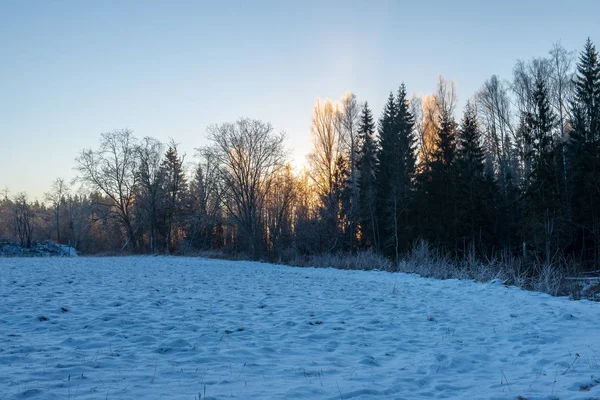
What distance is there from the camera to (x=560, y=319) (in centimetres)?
668

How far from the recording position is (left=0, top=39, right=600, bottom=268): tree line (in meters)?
26.9

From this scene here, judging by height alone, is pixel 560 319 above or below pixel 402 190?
below

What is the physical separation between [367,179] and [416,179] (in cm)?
452

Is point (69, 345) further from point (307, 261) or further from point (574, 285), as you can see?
point (307, 261)

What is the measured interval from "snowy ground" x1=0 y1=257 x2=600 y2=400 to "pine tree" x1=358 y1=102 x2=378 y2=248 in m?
25.5

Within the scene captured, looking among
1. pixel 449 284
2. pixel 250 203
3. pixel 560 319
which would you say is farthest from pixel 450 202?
pixel 560 319

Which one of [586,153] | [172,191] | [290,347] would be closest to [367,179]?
[586,153]

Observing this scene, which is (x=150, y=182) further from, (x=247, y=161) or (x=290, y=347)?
(x=290, y=347)

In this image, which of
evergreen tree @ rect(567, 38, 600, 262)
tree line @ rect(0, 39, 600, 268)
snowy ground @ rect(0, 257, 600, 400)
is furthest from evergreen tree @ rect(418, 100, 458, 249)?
snowy ground @ rect(0, 257, 600, 400)

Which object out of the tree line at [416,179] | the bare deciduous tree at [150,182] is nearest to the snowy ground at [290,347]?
the tree line at [416,179]

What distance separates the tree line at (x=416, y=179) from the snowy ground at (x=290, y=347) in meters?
19.3

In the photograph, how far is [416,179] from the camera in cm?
3369

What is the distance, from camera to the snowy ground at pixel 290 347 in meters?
3.40

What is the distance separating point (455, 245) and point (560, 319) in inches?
1028
